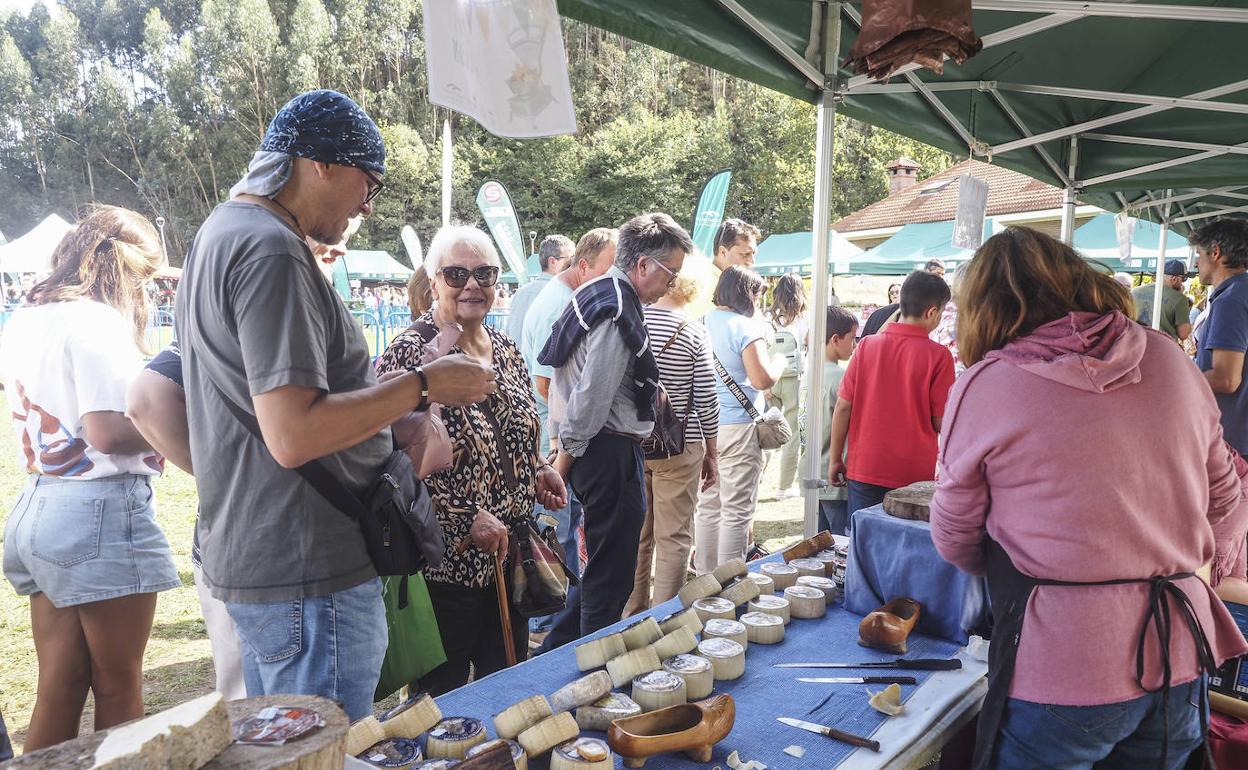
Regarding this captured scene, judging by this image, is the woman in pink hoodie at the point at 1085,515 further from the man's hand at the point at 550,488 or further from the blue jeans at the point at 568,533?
the blue jeans at the point at 568,533

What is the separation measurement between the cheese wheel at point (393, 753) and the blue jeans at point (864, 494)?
2.40m

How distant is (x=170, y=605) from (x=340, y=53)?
4541 cm

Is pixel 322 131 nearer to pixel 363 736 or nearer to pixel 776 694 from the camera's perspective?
pixel 363 736

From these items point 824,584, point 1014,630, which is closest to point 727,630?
point 824,584

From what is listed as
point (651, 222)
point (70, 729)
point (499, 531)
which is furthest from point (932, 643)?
point (70, 729)

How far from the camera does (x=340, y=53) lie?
42.8 metres

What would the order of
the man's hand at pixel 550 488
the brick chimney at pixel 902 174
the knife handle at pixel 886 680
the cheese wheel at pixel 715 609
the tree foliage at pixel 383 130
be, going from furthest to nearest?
the tree foliage at pixel 383 130 → the brick chimney at pixel 902 174 → the man's hand at pixel 550 488 → the cheese wheel at pixel 715 609 → the knife handle at pixel 886 680

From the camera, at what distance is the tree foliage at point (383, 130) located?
39688 mm

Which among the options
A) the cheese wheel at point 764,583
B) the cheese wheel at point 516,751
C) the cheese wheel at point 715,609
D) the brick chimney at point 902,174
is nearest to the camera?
the cheese wheel at point 516,751

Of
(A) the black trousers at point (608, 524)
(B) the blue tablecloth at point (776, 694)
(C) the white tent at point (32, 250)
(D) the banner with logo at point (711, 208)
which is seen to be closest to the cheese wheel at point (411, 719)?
(B) the blue tablecloth at point (776, 694)

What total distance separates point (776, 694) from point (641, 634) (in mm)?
300

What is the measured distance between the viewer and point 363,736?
118cm

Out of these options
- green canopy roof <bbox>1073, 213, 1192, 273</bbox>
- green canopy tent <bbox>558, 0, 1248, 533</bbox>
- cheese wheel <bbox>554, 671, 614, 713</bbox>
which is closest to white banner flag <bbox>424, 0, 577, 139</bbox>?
green canopy tent <bbox>558, 0, 1248, 533</bbox>

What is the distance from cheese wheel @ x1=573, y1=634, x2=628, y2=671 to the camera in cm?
155
